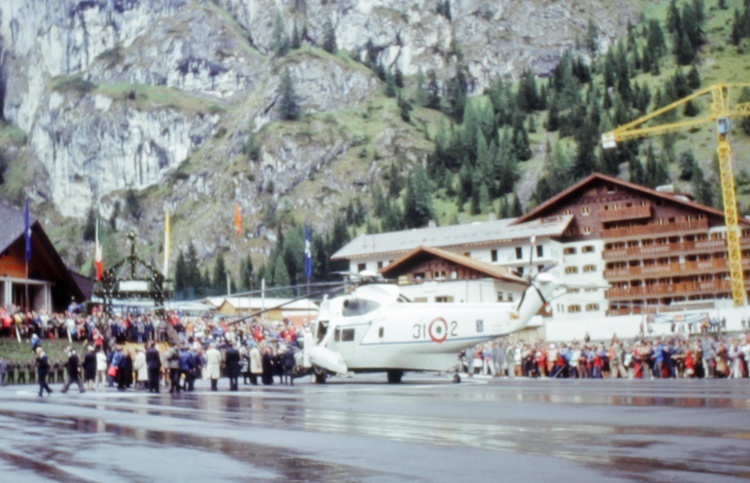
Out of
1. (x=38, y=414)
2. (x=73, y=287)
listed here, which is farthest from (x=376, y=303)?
(x=73, y=287)

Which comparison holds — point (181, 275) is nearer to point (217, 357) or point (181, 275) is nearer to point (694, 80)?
point (694, 80)

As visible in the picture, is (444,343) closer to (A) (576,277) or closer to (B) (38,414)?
(B) (38,414)

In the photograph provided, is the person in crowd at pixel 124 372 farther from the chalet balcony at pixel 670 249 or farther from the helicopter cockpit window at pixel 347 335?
the chalet balcony at pixel 670 249

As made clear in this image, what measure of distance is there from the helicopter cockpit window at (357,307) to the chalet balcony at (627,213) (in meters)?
63.6

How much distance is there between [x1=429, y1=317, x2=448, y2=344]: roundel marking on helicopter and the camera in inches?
1425

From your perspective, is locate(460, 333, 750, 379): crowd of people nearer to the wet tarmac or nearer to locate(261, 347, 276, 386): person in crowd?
the wet tarmac

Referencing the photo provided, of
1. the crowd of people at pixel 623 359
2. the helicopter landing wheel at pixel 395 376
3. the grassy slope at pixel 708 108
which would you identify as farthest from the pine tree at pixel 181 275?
the helicopter landing wheel at pixel 395 376

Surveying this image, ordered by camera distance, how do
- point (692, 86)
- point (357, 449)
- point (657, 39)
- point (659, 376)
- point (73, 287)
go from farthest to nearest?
point (657, 39), point (692, 86), point (73, 287), point (659, 376), point (357, 449)

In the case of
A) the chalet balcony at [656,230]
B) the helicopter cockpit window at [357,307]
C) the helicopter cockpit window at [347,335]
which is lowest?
the helicopter cockpit window at [347,335]

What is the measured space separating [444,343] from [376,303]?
327cm

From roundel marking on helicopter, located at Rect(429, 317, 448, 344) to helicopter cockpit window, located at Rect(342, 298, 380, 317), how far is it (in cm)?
258

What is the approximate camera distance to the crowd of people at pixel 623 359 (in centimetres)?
3800

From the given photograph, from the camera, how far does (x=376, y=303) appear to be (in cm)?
3772

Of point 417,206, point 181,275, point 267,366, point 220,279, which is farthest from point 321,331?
point 181,275
